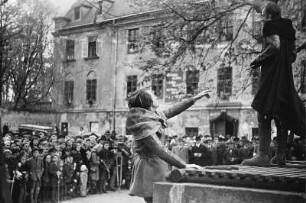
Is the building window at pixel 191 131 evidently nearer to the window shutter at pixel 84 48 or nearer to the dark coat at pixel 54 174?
the window shutter at pixel 84 48

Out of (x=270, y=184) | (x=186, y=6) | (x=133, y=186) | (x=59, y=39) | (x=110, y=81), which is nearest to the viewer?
(x=270, y=184)

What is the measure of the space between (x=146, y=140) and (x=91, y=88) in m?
31.1

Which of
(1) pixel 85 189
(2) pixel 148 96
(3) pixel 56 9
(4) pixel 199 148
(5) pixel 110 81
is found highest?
(3) pixel 56 9

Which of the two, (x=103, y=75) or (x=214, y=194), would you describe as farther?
(x=103, y=75)

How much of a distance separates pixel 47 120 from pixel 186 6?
2366cm

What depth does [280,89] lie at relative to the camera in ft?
17.2

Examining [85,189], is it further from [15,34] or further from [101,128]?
[101,128]

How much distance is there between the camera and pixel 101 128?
1363 inches

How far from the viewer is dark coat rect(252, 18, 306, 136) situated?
5223 millimetres

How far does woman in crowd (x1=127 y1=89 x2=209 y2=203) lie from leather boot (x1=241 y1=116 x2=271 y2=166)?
111 centimetres

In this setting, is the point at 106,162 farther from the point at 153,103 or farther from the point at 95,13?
the point at 95,13

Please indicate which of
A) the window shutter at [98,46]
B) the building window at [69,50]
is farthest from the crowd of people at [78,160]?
the building window at [69,50]

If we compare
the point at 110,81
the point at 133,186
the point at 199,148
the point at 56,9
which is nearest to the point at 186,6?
the point at 199,148

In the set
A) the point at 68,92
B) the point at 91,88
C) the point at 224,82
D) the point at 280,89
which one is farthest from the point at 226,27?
the point at 68,92
